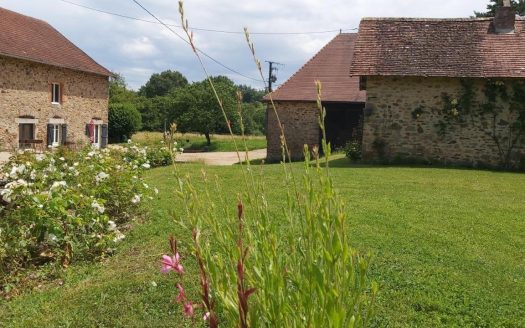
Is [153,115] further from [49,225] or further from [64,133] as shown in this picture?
[49,225]

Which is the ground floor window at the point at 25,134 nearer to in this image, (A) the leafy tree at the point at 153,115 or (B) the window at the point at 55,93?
(B) the window at the point at 55,93

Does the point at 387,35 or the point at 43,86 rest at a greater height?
the point at 387,35

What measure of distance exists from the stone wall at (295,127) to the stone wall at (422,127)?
5720 mm

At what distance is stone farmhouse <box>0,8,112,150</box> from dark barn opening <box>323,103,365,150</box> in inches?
497

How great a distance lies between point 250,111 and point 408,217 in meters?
57.9

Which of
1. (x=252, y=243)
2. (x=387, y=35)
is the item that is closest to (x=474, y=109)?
(x=387, y=35)

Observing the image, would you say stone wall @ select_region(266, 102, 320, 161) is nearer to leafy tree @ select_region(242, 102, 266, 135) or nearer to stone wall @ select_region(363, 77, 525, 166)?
stone wall @ select_region(363, 77, 525, 166)

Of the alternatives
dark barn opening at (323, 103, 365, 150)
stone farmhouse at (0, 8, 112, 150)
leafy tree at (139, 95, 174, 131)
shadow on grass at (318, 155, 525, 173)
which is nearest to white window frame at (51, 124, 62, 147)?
stone farmhouse at (0, 8, 112, 150)

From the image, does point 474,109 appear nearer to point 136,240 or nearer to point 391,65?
point 391,65

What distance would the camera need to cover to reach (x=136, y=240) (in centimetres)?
634

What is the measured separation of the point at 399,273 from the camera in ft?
16.4

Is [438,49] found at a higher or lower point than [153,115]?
higher

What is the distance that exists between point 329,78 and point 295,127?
2981 millimetres

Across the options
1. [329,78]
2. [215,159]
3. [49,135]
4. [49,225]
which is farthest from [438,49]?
[49,135]
